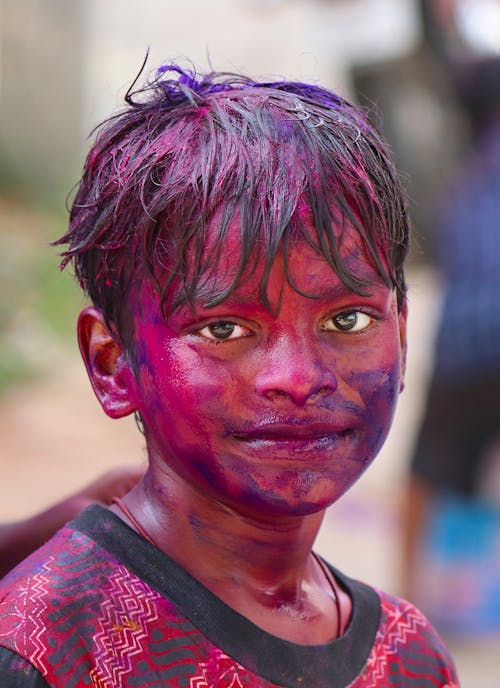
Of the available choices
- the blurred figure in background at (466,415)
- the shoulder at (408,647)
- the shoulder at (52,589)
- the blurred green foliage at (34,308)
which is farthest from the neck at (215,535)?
the blurred green foliage at (34,308)

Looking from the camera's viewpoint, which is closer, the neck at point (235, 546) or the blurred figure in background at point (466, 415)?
the neck at point (235, 546)

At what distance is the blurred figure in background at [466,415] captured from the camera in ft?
15.0

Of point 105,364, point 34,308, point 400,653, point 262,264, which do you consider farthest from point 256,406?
point 34,308

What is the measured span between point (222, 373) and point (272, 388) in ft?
0.24

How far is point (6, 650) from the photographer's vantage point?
1430mm

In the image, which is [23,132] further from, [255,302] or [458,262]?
[255,302]

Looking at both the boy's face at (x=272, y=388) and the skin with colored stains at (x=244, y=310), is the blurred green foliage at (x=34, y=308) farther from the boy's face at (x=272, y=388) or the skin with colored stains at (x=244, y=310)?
the boy's face at (x=272, y=388)

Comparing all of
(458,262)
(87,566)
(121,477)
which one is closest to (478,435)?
(458,262)

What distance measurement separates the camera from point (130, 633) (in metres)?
1.52

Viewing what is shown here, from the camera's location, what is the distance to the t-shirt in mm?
1455

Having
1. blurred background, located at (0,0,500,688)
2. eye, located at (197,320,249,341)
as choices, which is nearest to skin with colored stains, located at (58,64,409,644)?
eye, located at (197,320,249,341)

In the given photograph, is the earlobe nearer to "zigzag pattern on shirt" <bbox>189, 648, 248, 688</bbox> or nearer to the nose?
the nose

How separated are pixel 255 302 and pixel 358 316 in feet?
0.57

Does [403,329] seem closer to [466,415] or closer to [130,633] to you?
[130,633]
